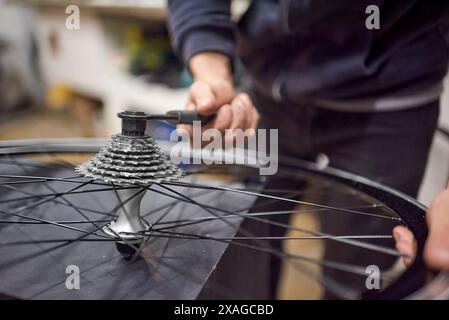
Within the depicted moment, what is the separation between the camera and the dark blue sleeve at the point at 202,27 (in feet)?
1.94

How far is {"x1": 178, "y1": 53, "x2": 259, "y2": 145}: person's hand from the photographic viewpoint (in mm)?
463

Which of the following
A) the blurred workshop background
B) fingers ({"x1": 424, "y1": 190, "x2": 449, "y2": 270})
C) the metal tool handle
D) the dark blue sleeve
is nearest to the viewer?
fingers ({"x1": 424, "y1": 190, "x2": 449, "y2": 270})

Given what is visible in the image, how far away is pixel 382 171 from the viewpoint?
595 millimetres

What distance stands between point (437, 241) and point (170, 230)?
0.75ft

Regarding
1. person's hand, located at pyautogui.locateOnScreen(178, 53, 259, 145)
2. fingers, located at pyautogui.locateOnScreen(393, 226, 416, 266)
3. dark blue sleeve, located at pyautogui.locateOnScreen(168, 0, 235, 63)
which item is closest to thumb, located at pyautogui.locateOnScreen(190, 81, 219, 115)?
person's hand, located at pyautogui.locateOnScreen(178, 53, 259, 145)

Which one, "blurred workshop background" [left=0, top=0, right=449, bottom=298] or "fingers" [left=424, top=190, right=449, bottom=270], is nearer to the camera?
"fingers" [left=424, top=190, right=449, bottom=270]

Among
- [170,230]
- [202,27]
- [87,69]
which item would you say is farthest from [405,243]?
[87,69]

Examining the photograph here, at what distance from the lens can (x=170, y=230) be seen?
41 centimetres

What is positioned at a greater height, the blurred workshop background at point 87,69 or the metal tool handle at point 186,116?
the blurred workshop background at point 87,69

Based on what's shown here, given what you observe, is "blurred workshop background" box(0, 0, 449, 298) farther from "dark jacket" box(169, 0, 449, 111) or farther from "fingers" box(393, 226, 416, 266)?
"fingers" box(393, 226, 416, 266)

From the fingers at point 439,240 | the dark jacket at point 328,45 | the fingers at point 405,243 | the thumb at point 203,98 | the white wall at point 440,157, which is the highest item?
the dark jacket at point 328,45

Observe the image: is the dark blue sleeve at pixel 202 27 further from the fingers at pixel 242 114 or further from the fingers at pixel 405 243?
the fingers at pixel 405 243

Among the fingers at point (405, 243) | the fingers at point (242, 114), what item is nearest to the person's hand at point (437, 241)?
the fingers at point (405, 243)

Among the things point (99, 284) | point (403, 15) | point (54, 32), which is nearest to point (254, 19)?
point (403, 15)
